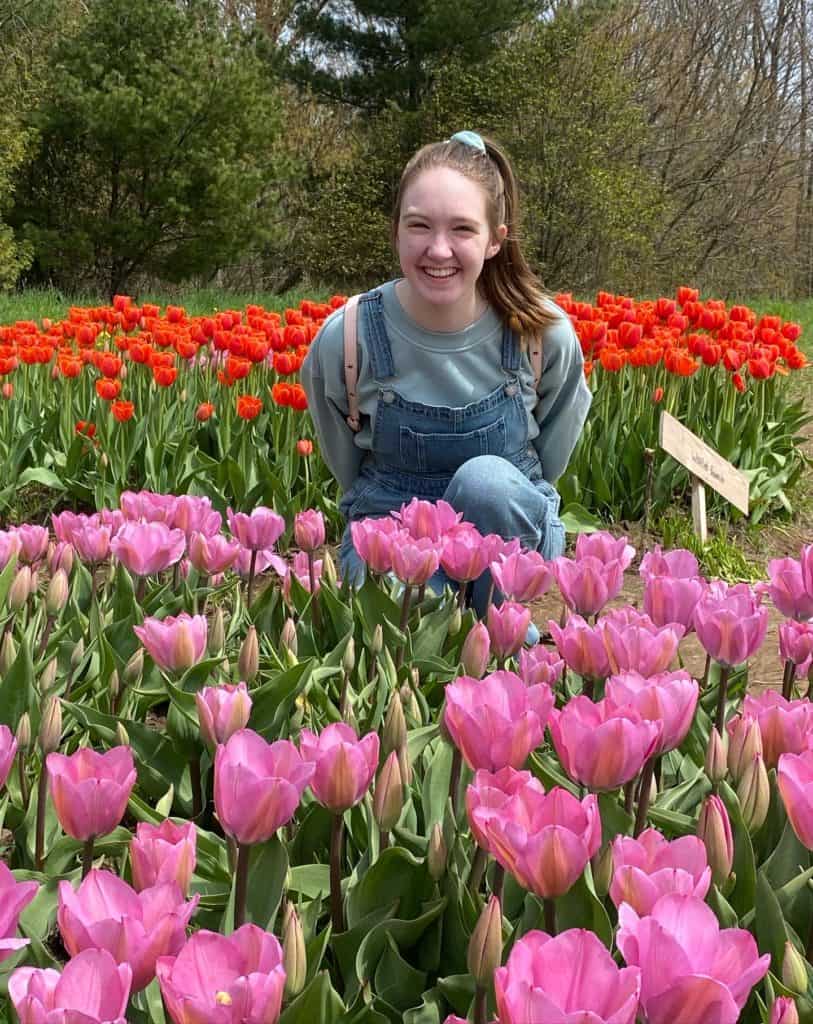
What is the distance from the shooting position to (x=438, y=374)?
285cm

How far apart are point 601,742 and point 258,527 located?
1.11 metres

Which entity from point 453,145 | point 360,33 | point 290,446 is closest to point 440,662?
point 453,145

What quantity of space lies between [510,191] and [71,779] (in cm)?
214

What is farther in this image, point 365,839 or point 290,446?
point 290,446

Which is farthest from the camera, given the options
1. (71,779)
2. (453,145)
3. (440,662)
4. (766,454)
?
(766,454)

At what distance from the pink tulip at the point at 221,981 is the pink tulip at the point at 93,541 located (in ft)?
4.17

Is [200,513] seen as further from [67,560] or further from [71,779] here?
[71,779]

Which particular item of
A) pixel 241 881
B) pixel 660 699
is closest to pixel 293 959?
pixel 241 881

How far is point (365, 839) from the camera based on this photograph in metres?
1.41

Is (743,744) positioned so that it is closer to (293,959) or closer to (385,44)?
(293,959)

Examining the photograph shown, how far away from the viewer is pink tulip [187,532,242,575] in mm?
1993

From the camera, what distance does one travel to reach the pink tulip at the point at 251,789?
3.32 feet

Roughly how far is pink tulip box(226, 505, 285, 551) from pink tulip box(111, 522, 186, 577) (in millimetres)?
155

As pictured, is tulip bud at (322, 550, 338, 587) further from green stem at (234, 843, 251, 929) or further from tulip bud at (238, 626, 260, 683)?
green stem at (234, 843, 251, 929)
